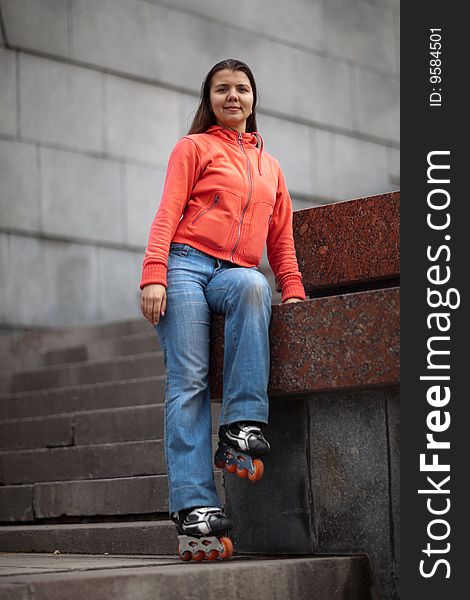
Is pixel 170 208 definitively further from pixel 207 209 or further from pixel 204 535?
pixel 204 535

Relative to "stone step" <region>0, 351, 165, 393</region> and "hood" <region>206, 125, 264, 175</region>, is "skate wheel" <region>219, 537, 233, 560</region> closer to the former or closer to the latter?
"hood" <region>206, 125, 264, 175</region>

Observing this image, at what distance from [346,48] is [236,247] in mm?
11116

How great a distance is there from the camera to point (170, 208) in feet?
14.2

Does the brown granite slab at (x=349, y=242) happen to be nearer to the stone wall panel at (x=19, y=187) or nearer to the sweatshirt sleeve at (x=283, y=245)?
the sweatshirt sleeve at (x=283, y=245)

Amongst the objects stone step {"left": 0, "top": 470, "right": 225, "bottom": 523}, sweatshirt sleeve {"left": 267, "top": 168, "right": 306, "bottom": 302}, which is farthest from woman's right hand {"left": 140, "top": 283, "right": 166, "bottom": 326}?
stone step {"left": 0, "top": 470, "right": 225, "bottom": 523}

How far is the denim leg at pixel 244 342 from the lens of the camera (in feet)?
13.6

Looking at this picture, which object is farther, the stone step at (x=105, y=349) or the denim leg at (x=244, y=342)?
the stone step at (x=105, y=349)

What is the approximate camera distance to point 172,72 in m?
13.0

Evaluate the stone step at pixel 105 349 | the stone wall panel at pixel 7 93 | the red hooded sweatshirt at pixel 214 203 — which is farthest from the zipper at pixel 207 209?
the stone wall panel at pixel 7 93

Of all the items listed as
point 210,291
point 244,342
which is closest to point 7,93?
point 210,291

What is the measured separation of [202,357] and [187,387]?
0.15 m

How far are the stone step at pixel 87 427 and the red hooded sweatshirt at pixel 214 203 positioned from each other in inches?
82.3

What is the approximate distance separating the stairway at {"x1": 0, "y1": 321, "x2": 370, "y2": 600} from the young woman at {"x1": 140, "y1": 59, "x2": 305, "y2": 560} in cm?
37

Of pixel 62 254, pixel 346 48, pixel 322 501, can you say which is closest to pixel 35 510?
pixel 322 501
